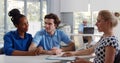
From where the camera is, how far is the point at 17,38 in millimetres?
2650

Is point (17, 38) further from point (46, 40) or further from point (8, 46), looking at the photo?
point (46, 40)

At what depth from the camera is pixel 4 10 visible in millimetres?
7945

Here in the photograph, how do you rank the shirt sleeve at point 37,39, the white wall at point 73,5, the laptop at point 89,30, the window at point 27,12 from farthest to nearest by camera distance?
the white wall at point 73,5, the window at point 27,12, the laptop at point 89,30, the shirt sleeve at point 37,39

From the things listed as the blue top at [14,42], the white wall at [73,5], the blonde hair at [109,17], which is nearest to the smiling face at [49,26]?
the blue top at [14,42]

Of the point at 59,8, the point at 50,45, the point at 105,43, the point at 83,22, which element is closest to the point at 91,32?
the point at 83,22

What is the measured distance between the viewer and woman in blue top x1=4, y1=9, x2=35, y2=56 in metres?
2.58

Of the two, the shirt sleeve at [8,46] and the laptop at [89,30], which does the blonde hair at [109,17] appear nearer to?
the shirt sleeve at [8,46]

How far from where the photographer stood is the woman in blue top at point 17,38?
2580mm

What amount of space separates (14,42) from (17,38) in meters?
0.05

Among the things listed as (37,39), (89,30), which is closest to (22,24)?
(37,39)

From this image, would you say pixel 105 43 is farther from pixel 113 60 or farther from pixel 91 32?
pixel 91 32

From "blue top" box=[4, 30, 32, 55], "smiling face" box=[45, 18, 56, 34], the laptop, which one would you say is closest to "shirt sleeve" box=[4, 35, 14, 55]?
"blue top" box=[4, 30, 32, 55]

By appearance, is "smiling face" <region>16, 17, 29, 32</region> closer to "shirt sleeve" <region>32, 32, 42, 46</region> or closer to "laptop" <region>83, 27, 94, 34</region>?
"shirt sleeve" <region>32, 32, 42, 46</region>

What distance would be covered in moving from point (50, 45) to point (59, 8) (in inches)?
269
